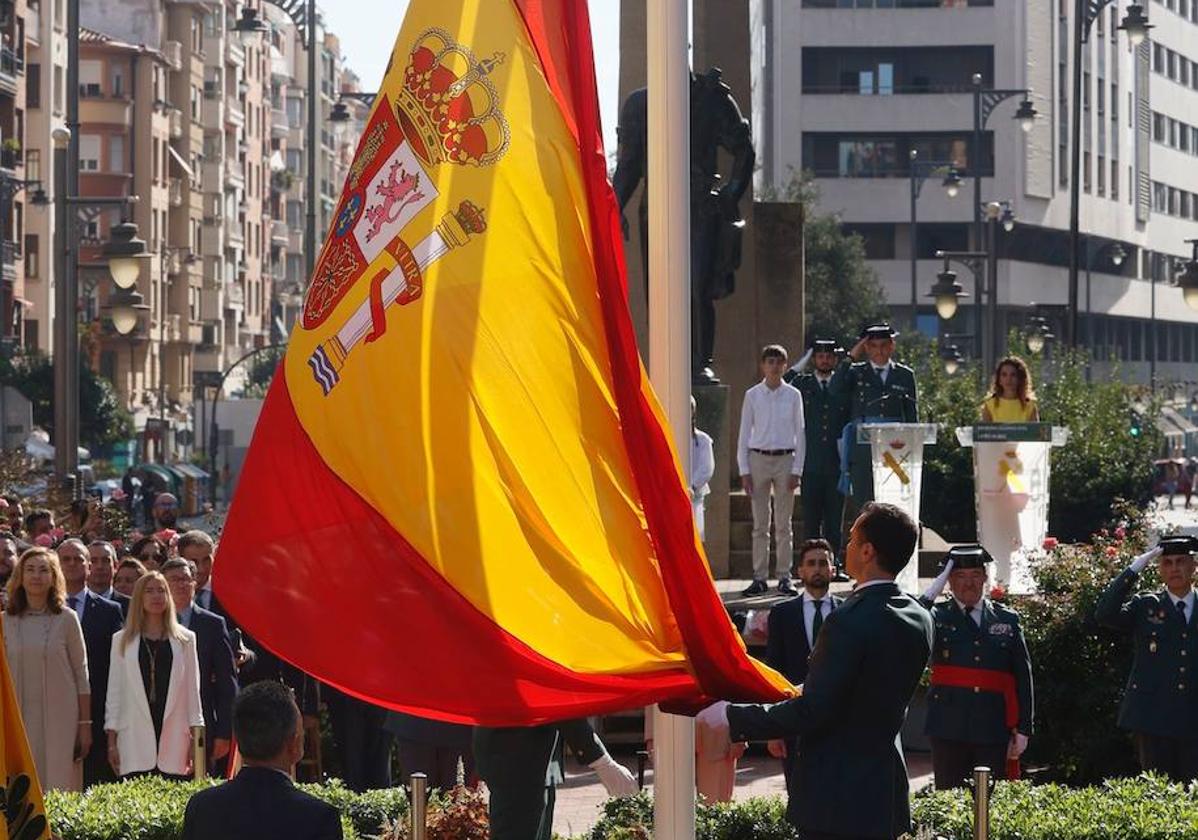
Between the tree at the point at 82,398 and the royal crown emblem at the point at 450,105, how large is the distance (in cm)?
5839

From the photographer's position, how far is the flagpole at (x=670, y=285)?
23.7 feet

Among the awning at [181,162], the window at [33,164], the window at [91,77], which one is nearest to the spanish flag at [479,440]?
the window at [33,164]

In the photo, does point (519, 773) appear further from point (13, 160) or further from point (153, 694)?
point (13, 160)

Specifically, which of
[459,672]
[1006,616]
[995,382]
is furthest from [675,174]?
[995,382]

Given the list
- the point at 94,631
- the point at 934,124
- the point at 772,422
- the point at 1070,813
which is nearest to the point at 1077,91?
the point at 772,422

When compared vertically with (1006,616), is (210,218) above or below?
above

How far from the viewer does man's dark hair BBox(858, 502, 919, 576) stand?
7.29 metres

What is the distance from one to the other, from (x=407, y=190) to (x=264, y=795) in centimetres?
233

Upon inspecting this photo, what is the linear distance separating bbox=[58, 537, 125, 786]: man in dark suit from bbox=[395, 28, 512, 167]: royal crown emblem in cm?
565

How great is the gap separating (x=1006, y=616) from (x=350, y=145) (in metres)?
147

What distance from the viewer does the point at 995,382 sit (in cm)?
1856

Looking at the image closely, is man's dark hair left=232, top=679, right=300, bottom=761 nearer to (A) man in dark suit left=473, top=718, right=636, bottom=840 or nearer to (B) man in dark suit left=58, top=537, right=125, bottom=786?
(A) man in dark suit left=473, top=718, right=636, bottom=840

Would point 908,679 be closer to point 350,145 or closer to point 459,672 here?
point 459,672

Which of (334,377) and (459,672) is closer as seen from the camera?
(459,672)
